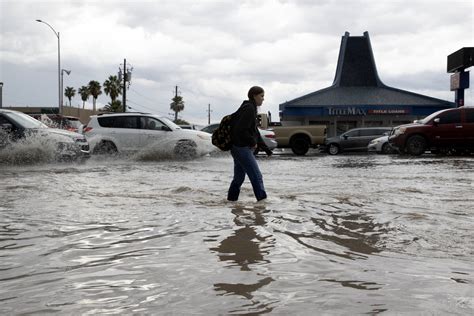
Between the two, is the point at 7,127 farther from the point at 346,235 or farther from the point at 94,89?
the point at 94,89

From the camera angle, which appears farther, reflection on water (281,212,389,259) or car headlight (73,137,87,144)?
car headlight (73,137,87,144)

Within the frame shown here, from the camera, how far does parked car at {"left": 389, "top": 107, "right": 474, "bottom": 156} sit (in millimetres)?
17234

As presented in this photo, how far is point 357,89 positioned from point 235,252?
146ft

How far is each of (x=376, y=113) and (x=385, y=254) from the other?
134ft

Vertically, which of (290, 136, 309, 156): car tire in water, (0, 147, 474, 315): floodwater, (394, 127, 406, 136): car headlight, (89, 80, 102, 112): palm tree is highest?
(89, 80, 102, 112): palm tree

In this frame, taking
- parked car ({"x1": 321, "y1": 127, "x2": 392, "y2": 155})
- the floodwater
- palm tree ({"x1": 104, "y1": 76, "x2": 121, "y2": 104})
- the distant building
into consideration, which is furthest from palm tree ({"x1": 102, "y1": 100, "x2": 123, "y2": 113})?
the floodwater

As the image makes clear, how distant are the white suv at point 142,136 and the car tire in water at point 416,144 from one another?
6.98 meters

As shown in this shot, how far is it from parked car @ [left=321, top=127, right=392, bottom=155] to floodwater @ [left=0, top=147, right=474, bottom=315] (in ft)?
56.1

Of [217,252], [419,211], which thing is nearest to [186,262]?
[217,252]

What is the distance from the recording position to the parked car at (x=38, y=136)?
12.7 meters

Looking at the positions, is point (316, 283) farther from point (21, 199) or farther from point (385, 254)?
point (21, 199)

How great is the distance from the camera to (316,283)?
9.99 ft

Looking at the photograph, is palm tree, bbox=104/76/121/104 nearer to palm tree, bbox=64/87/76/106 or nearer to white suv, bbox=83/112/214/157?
palm tree, bbox=64/87/76/106

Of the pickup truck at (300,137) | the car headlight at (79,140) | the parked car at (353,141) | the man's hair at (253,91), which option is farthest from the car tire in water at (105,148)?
the parked car at (353,141)
